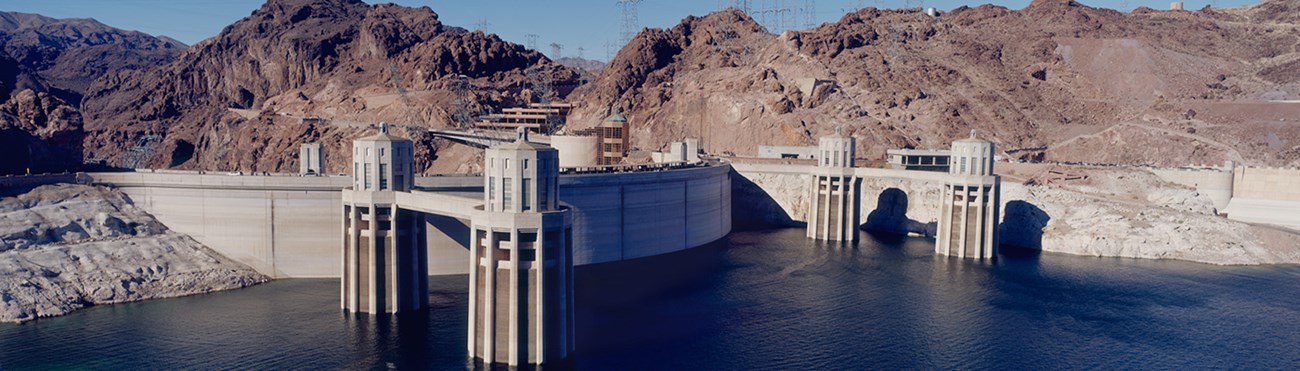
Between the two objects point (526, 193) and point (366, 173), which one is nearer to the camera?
point (526, 193)

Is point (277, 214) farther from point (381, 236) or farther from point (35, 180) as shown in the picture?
Result: point (35, 180)

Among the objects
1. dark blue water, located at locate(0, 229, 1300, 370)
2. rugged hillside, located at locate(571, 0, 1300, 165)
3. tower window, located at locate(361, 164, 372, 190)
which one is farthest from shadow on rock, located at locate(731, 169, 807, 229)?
tower window, located at locate(361, 164, 372, 190)

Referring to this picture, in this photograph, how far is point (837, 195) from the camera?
114m

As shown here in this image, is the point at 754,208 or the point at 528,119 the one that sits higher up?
the point at 528,119

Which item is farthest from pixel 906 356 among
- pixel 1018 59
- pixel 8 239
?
pixel 1018 59

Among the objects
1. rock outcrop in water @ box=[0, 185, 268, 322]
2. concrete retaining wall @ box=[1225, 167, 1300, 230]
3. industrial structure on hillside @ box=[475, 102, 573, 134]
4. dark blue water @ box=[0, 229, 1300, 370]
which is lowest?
dark blue water @ box=[0, 229, 1300, 370]

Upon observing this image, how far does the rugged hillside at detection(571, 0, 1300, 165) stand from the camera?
146875 millimetres

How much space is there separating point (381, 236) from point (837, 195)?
6557 centimetres

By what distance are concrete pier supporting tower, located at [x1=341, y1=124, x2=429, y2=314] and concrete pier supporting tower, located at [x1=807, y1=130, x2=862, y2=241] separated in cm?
6169

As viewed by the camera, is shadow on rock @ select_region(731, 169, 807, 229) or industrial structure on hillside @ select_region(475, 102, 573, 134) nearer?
shadow on rock @ select_region(731, 169, 807, 229)

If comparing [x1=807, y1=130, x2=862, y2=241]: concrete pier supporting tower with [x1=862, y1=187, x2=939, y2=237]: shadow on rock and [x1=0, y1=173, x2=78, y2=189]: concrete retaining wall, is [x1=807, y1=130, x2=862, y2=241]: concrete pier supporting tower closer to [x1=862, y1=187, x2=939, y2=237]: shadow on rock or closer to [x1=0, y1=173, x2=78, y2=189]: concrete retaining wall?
[x1=862, y1=187, x2=939, y2=237]: shadow on rock

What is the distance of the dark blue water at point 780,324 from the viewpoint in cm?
5844

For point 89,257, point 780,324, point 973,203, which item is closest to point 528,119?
point 973,203

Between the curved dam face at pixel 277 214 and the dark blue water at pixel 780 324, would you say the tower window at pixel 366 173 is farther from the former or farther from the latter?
the curved dam face at pixel 277 214
